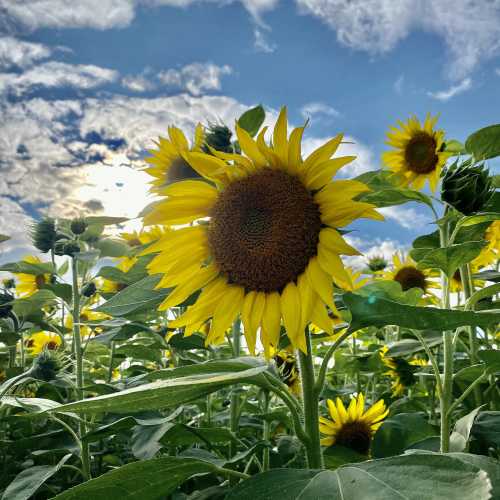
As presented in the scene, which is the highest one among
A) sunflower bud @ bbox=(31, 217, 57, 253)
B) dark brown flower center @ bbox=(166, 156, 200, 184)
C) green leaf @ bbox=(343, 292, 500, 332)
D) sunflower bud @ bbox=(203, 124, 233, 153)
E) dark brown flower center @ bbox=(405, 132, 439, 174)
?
dark brown flower center @ bbox=(405, 132, 439, 174)

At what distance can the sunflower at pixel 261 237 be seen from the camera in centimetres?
132

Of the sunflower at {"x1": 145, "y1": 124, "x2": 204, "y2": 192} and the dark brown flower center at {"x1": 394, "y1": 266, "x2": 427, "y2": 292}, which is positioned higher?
the sunflower at {"x1": 145, "y1": 124, "x2": 204, "y2": 192}

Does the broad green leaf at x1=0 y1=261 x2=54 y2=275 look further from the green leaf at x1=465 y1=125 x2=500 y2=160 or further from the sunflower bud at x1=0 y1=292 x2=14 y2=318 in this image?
the green leaf at x1=465 y1=125 x2=500 y2=160

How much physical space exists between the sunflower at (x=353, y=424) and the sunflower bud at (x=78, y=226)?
1.66 meters

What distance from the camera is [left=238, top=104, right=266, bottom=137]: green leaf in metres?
1.76

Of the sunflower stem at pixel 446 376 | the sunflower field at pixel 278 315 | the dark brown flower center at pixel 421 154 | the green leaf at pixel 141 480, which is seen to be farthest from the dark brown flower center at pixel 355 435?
the dark brown flower center at pixel 421 154

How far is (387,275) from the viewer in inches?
149

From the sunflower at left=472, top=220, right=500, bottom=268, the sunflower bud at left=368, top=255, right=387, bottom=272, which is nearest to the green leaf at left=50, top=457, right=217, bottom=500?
the sunflower at left=472, top=220, right=500, bottom=268

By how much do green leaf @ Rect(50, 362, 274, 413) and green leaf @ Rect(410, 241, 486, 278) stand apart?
0.71m

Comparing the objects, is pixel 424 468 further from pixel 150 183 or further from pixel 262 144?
pixel 150 183

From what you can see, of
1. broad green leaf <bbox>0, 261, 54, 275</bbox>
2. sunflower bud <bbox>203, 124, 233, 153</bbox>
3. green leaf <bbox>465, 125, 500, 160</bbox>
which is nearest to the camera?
green leaf <bbox>465, 125, 500, 160</bbox>

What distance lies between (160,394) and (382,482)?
0.40 metres

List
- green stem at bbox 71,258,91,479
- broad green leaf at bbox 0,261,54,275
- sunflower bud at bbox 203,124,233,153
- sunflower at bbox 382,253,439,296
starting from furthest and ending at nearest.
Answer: sunflower at bbox 382,253,439,296 < broad green leaf at bbox 0,261,54,275 < sunflower bud at bbox 203,124,233,153 < green stem at bbox 71,258,91,479

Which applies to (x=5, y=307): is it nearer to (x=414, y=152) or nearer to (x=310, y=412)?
(x=310, y=412)
